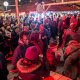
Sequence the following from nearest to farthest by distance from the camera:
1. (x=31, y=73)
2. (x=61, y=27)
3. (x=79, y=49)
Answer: (x=31, y=73), (x=79, y=49), (x=61, y=27)

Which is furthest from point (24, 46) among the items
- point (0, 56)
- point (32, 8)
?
point (32, 8)

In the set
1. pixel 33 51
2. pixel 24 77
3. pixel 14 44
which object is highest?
pixel 33 51

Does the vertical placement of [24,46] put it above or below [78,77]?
above

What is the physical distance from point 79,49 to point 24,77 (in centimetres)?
172

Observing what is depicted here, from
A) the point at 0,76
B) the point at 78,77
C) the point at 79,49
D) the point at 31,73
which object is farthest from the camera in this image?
the point at 78,77

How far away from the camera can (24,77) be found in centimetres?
349

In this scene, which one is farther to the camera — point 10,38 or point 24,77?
point 10,38

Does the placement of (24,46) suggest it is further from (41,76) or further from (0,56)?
(41,76)

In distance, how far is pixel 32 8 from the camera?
14312mm

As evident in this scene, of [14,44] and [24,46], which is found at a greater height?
[24,46]

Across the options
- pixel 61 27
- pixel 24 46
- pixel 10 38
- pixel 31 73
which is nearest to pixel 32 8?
pixel 61 27

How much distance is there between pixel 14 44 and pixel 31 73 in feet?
19.5

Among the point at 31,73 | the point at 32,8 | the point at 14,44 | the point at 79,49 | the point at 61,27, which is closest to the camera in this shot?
the point at 31,73

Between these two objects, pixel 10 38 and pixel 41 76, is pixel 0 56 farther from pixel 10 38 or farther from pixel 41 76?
pixel 10 38
